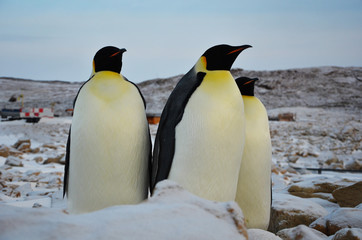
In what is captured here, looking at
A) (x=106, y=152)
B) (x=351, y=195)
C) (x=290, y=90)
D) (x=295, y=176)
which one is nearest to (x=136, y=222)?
(x=106, y=152)

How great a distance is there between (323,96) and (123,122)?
1262 inches

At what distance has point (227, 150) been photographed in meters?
2.55

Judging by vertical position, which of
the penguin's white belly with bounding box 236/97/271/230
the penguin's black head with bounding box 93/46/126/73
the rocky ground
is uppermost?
the penguin's black head with bounding box 93/46/126/73

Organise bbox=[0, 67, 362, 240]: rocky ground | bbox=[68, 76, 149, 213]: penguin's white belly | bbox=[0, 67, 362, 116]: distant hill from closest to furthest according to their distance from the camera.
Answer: bbox=[68, 76, 149, 213]: penguin's white belly
bbox=[0, 67, 362, 240]: rocky ground
bbox=[0, 67, 362, 116]: distant hill

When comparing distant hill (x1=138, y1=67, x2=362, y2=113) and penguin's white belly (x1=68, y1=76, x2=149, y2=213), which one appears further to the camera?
distant hill (x1=138, y1=67, x2=362, y2=113)

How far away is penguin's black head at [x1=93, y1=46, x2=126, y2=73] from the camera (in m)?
2.82

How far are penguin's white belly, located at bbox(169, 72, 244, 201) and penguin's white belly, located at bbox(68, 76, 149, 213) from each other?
31 centimetres

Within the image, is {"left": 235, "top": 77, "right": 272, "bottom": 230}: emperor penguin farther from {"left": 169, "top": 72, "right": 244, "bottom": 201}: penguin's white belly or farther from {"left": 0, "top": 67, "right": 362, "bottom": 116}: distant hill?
{"left": 0, "top": 67, "right": 362, "bottom": 116}: distant hill

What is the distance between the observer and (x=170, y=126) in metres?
2.64

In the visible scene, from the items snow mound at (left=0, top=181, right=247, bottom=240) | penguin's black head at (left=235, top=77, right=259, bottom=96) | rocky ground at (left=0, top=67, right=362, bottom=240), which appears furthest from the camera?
penguin's black head at (left=235, top=77, right=259, bottom=96)

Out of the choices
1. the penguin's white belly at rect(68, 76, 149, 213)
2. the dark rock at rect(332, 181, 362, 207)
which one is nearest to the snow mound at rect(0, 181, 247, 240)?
the penguin's white belly at rect(68, 76, 149, 213)

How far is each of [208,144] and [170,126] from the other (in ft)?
0.99

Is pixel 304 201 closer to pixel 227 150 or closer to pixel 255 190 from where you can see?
pixel 255 190

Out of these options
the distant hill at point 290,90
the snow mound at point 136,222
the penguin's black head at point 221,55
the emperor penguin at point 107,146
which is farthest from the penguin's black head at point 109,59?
the distant hill at point 290,90
